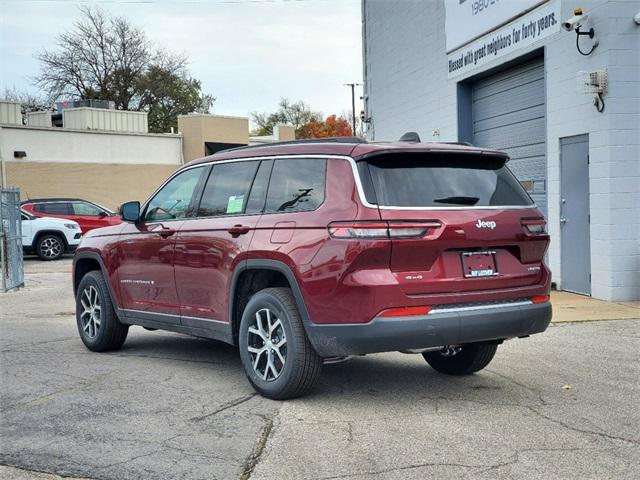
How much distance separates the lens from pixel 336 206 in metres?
5.41

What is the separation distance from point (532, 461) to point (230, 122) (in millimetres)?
39048

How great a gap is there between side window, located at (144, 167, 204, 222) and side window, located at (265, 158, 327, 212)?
43.6 inches

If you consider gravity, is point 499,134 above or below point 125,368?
above

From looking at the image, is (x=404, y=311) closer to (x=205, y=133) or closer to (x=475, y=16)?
(x=475, y=16)

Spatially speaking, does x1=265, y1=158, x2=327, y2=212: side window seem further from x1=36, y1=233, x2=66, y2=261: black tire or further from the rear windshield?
x1=36, y1=233, x2=66, y2=261: black tire

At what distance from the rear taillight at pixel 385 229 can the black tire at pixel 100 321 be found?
3.35 meters

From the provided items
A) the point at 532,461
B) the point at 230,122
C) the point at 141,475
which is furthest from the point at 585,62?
the point at 230,122

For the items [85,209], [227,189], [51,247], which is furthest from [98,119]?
[227,189]

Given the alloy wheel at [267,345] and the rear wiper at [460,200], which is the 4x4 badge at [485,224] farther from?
the alloy wheel at [267,345]

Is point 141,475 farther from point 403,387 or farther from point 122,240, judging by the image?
point 122,240

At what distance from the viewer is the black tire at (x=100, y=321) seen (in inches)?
305

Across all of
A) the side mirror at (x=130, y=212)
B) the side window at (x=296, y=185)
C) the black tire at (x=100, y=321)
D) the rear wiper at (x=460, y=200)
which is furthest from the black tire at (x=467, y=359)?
the black tire at (x=100, y=321)

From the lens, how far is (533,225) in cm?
580

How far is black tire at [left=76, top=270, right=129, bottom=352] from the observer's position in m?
7.76
